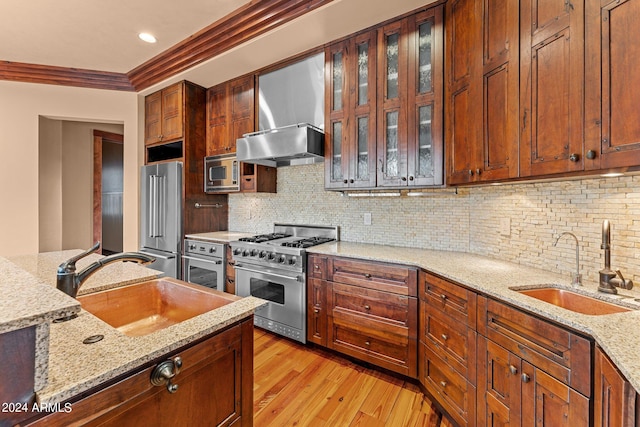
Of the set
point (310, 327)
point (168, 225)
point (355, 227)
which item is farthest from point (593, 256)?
point (168, 225)

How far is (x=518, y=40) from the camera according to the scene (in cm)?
149

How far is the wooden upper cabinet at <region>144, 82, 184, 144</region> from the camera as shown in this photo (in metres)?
3.39

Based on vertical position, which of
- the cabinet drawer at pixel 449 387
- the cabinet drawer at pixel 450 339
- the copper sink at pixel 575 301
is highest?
the copper sink at pixel 575 301

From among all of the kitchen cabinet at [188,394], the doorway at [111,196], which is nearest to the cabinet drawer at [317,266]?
the kitchen cabinet at [188,394]

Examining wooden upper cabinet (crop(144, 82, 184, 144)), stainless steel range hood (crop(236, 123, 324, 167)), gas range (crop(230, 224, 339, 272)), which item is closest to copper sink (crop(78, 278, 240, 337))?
gas range (crop(230, 224, 339, 272))

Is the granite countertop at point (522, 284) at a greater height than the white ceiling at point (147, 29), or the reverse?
the white ceiling at point (147, 29)

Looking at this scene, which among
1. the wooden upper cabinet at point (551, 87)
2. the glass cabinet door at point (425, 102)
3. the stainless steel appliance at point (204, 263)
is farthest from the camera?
the stainless steel appliance at point (204, 263)

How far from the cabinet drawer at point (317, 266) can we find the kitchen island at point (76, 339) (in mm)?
1268

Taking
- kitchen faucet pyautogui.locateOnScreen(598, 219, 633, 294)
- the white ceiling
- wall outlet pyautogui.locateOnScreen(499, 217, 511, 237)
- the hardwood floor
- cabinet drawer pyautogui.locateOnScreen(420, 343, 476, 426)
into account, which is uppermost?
the white ceiling

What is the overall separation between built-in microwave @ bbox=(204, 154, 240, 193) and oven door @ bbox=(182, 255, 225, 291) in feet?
2.77

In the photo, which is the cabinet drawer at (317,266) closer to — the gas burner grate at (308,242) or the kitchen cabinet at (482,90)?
the gas burner grate at (308,242)

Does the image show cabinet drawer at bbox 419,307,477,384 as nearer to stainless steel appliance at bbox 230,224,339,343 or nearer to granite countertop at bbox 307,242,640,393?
granite countertop at bbox 307,242,640,393

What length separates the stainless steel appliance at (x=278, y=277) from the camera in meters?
2.47

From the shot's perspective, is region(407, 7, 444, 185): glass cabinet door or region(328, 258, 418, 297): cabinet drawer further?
region(407, 7, 444, 185): glass cabinet door
